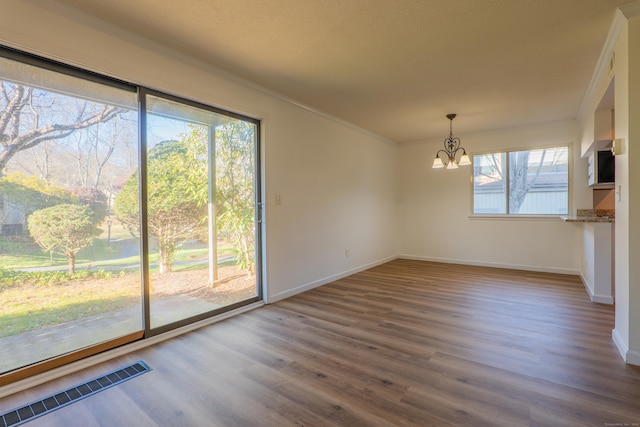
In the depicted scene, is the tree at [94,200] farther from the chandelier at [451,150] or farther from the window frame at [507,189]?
the window frame at [507,189]

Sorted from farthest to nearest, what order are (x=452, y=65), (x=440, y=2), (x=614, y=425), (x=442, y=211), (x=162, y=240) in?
(x=442, y=211) → (x=452, y=65) → (x=162, y=240) → (x=440, y=2) → (x=614, y=425)

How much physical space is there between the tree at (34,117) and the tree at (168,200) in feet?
1.74

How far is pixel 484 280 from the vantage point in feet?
15.7

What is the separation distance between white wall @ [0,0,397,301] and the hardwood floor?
0.96 meters

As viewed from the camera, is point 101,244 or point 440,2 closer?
point 440,2

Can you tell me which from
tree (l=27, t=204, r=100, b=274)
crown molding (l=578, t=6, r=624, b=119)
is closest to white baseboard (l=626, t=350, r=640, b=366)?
crown molding (l=578, t=6, r=624, b=119)

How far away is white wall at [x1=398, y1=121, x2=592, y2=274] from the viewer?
16.9 feet

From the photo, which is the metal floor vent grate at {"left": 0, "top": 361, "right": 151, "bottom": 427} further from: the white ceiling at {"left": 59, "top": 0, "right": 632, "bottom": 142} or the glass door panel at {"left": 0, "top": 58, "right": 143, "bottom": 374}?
the white ceiling at {"left": 59, "top": 0, "right": 632, "bottom": 142}

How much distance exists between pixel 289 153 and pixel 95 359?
2853 millimetres

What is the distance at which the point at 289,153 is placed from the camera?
4.05m

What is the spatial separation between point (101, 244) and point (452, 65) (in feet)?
11.7

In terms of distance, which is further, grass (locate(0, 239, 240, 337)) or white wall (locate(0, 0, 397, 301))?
white wall (locate(0, 0, 397, 301))

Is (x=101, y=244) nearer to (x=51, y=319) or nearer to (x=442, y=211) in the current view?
(x=51, y=319)

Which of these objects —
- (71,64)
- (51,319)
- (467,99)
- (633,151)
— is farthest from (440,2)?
(51,319)
